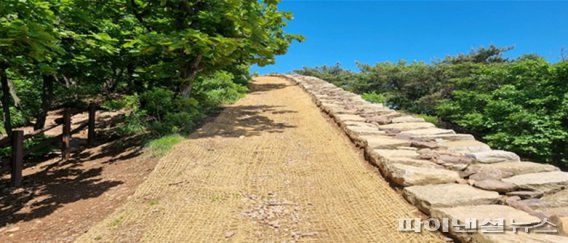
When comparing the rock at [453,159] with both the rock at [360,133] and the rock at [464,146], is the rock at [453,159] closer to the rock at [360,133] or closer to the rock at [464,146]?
the rock at [464,146]

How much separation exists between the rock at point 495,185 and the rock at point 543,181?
10 centimetres

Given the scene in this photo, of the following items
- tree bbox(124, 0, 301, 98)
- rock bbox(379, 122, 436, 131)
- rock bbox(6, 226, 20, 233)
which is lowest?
rock bbox(6, 226, 20, 233)

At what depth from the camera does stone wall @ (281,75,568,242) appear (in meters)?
2.67

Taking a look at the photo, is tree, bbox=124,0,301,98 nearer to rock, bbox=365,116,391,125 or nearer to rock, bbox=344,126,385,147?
rock, bbox=344,126,385,147

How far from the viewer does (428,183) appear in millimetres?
3541

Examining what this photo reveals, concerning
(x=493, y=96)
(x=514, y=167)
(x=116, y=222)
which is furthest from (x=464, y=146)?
(x=493, y=96)

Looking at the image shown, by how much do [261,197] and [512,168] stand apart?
2.67 m

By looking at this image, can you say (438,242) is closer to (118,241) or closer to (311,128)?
(118,241)

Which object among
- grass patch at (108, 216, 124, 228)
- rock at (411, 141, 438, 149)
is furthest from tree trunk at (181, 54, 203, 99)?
rock at (411, 141, 438, 149)

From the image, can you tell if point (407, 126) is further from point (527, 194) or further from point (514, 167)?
point (527, 194)

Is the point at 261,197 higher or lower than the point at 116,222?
higher

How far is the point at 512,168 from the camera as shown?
144 inches

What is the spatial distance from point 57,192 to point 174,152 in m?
1.72

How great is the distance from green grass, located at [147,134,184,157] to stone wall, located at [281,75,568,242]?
2.99 m
